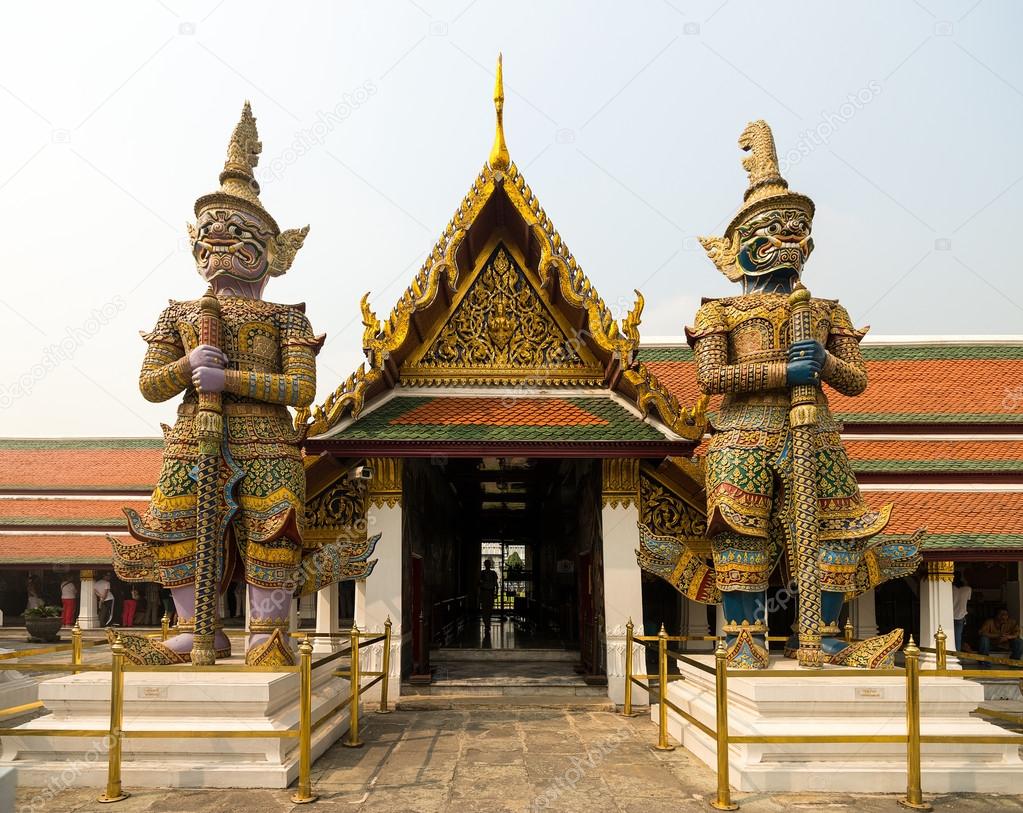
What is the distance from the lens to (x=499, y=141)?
8414mm

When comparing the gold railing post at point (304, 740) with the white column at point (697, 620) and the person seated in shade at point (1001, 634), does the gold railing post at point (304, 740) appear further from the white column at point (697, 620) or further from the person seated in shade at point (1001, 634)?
the person seated in shade at point (1001, 634)

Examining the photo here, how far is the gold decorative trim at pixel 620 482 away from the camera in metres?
8.23

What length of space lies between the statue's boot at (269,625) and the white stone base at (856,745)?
351cm

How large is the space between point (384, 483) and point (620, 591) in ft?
9.75

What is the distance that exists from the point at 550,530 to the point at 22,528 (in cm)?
1298

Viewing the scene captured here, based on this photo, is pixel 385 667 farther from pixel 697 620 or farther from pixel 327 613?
pixel 697 620

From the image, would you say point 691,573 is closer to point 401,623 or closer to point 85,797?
point 401,623

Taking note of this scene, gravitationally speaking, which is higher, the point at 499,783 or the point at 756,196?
the point at 756,196

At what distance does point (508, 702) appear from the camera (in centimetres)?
784

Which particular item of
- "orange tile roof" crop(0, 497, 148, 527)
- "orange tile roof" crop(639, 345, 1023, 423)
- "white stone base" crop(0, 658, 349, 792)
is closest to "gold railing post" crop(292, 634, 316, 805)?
"white stone base" crop(0, 658, 349, 792)

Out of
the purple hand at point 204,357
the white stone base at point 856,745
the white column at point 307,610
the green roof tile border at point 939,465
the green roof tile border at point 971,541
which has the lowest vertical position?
the white column at point 307,610

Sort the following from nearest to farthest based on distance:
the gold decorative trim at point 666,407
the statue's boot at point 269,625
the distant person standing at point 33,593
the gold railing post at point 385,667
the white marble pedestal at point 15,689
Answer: the statue's boot at point 269,625
the white marble pedestal at point 15,689
the gold railing post at point 385,667
the gold decorative trim at point 666,407
the distant person standing at point 33,593

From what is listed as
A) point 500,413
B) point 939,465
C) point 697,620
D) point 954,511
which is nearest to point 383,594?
point 500,413

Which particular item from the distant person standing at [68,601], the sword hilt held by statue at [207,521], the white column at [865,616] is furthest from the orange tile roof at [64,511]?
the white column at [865,616]
